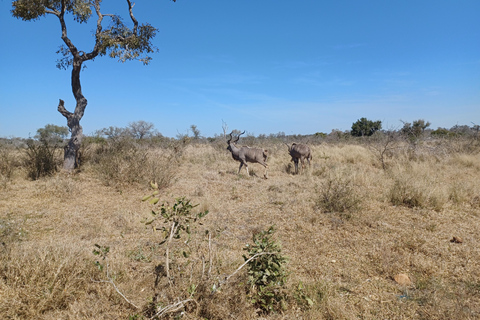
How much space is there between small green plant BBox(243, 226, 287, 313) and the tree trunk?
839cm

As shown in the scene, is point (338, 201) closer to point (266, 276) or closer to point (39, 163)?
point (266, 276)

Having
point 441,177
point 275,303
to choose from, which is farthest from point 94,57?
point 441,177

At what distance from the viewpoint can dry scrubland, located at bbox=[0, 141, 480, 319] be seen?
2277 mm

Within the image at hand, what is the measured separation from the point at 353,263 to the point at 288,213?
189 centimetres

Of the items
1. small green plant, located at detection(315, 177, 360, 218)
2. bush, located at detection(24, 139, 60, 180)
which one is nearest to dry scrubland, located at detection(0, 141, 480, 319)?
small green plant, located at detection(315, 177, 360, 218)

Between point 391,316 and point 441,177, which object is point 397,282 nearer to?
point 391,316

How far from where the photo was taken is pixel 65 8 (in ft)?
28.6

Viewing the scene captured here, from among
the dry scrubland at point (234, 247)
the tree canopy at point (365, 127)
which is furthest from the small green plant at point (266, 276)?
the tree canopy at point (365, 127)

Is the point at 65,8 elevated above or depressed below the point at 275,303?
above

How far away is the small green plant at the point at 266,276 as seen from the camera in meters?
2.40

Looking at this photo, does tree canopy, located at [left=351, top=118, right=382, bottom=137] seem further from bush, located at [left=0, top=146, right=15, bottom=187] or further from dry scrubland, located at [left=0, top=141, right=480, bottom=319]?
bush, located at [left=0, top=146, right=15, bottom=187]

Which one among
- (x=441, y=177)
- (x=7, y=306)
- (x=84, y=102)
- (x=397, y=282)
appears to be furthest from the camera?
(x=84, y=102)

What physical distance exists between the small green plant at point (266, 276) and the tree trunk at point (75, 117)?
330 inches

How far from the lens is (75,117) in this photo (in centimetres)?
852
